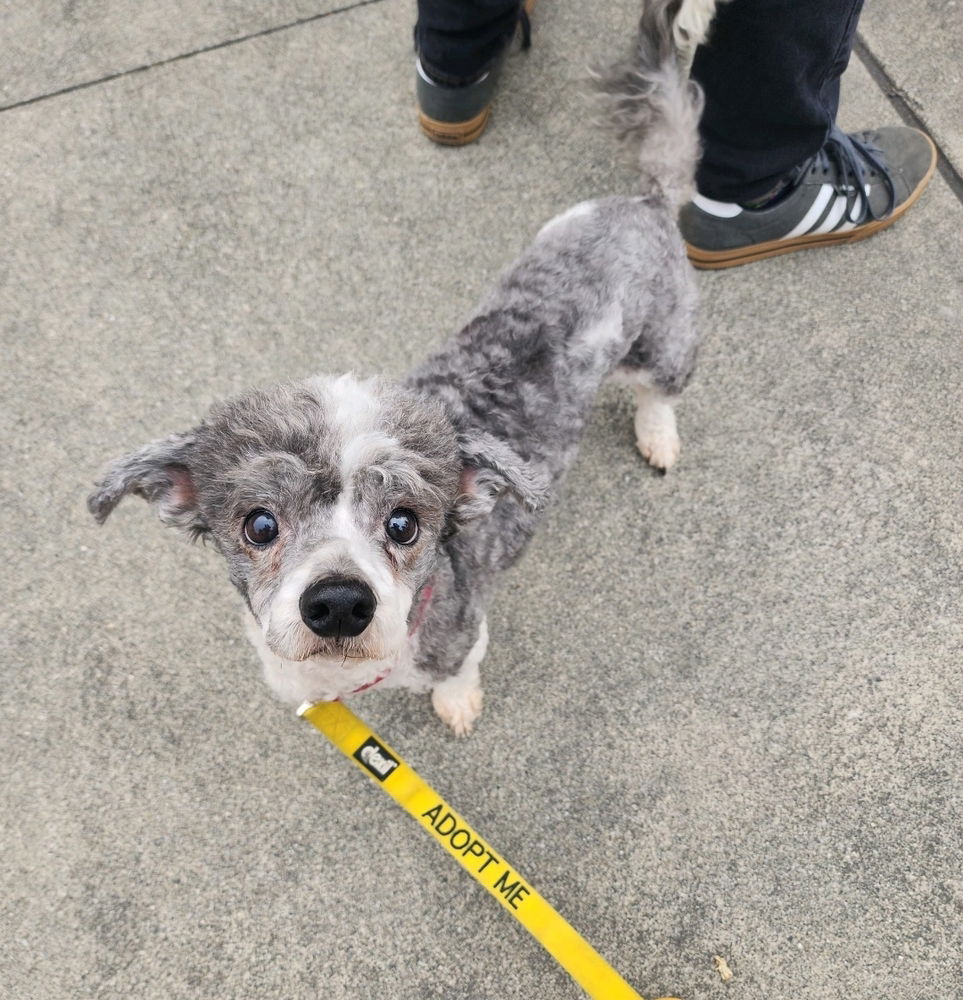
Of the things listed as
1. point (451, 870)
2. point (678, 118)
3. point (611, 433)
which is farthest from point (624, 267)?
point (451, 870)

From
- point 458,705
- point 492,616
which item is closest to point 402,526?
point 458,705

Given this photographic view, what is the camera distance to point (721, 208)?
347 cm

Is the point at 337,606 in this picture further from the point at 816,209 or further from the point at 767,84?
the point at 816,209

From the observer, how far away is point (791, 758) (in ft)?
9.40

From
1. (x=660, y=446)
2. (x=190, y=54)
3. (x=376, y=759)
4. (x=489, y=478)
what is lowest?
(x=376, y=759)

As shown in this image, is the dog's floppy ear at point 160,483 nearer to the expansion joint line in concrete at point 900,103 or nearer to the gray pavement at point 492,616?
the gray pavement at point 492,616

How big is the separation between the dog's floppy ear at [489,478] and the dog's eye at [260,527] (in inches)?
19.6

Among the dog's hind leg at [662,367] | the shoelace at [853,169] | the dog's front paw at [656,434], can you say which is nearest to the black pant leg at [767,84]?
the shoelace at [853,169]

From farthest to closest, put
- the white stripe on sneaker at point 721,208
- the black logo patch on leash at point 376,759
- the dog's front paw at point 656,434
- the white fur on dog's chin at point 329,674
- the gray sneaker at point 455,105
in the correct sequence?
the gray sneaker at point 455,105, the white stripe on sneaker at point 721,208, the dog's front paw at point 656,434, the black logo patch on leash at point 376,759, the white fur on dog's chin at point 329,674

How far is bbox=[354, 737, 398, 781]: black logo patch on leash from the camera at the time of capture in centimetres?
252

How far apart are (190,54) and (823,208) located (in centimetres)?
316

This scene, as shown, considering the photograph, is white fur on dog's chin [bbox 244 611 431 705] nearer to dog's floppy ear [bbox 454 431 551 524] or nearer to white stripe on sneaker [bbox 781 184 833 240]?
dog's floppy ear [bbox 454 431 551 524]

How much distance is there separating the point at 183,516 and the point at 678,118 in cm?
214

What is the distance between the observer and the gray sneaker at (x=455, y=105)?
140 inches
